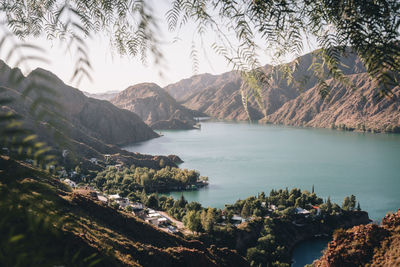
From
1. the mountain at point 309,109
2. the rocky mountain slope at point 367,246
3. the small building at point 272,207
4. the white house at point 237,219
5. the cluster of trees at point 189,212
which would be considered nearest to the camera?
the rocky mountain slope at point 367,246

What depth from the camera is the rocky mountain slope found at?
686 centimetres

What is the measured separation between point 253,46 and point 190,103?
541 feet

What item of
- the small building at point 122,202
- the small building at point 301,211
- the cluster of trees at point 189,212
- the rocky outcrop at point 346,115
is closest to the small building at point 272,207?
the small building at point 301,211

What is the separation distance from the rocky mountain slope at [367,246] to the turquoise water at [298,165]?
24139mm

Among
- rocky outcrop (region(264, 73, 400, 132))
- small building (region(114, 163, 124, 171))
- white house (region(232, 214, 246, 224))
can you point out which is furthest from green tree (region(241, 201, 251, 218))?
rocky outcrop (region(264, 73, 400, 132))

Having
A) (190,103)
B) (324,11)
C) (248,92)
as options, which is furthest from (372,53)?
(190,103)

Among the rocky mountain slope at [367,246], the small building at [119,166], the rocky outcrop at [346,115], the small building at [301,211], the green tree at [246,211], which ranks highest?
the rocky outcrop at [346,115]

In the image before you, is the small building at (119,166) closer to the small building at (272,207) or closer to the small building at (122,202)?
the small building at (122,202)

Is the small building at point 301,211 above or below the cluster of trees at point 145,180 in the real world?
below

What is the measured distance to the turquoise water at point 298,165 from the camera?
1410 inches

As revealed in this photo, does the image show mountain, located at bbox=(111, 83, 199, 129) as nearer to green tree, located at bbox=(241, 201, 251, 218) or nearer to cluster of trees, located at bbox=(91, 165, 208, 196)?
cluster of trees, located at bbox=(91, 165, 208, 196)

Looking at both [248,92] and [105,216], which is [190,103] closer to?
[105,216]

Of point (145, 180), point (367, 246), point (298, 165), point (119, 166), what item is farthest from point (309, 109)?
point (367, 246)

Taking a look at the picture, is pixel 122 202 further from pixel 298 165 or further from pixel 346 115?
pixel 346 115
